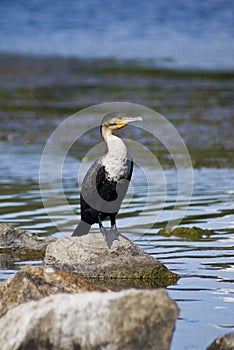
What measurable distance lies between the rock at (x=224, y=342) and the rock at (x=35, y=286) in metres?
1.03

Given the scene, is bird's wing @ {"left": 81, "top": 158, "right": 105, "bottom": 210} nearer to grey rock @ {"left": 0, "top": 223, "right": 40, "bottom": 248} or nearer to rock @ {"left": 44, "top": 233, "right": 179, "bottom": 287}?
rock @ {"left": 44, "top": 233, "right": 179, "bottom": 287}

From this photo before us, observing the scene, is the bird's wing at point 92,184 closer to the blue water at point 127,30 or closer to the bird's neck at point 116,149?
the bird's neck at point 116,149

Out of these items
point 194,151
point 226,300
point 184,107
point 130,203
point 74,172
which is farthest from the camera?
point 184,107

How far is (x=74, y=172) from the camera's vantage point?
1227 cm

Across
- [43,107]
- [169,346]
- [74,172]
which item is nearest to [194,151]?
[74,172]

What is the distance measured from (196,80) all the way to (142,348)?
651 inches

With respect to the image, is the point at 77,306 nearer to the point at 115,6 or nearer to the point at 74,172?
the point at 74,172

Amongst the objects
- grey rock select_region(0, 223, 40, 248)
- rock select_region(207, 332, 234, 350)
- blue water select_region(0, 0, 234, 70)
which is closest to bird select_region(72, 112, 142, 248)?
grey rock select_region(0, 223, 40, 248)

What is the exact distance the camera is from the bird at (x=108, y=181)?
7.39m

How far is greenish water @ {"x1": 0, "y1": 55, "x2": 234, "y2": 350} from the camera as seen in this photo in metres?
7.15

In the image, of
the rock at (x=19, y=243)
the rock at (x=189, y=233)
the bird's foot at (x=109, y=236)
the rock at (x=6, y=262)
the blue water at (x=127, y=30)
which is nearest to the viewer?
the bird's foot at (x=109, y=236)

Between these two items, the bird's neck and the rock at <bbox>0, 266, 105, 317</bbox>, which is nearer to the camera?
the rock at <bbox>0, 266, 105, 317</bbox>

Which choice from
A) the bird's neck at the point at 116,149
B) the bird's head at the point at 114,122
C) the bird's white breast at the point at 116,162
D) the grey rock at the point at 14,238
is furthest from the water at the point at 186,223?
the bird's head at the point at 114,122

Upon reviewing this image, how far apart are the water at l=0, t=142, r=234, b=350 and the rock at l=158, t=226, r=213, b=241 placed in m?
0.07
